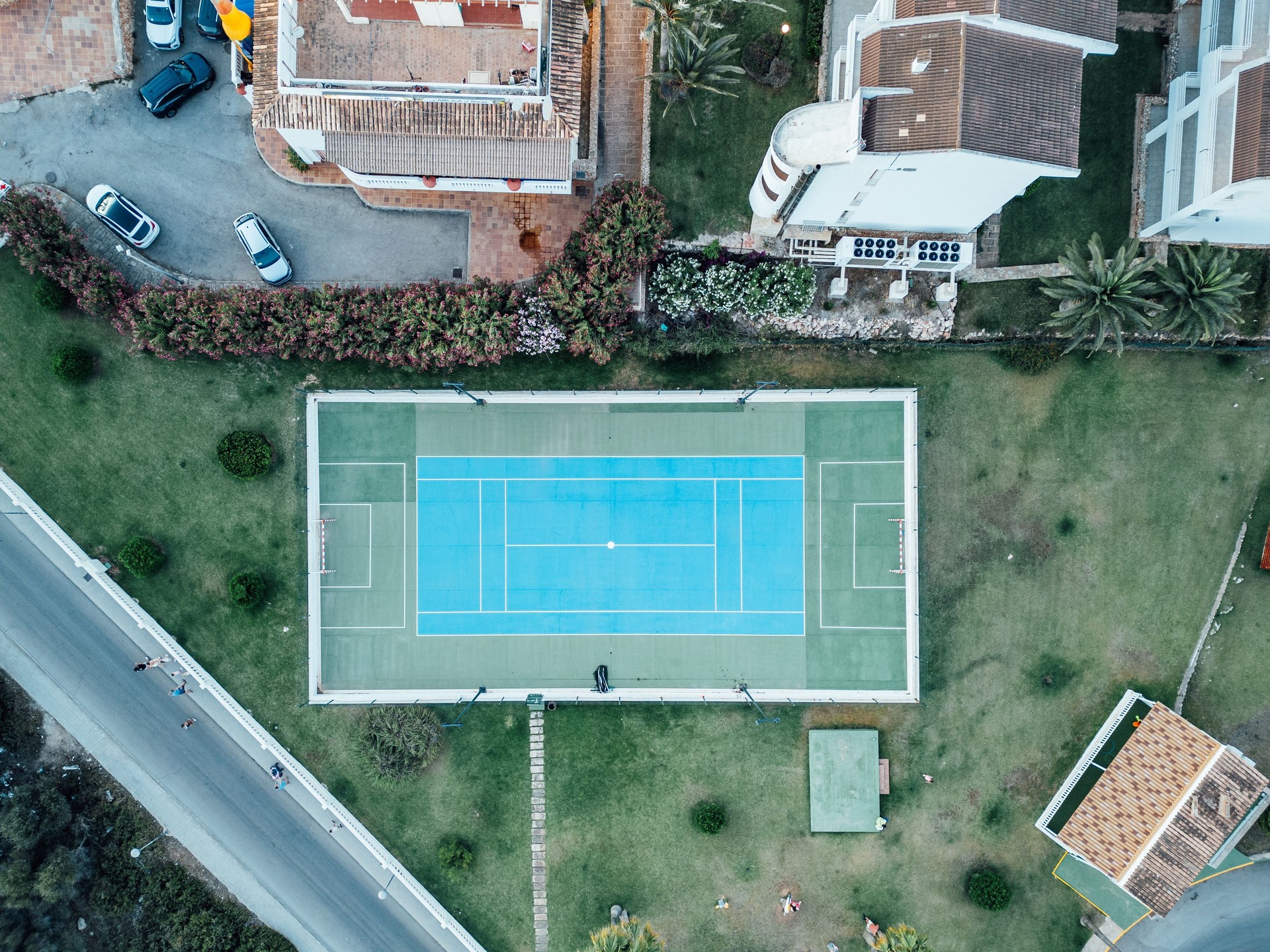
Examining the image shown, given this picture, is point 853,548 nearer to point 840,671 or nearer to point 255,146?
point 840,671

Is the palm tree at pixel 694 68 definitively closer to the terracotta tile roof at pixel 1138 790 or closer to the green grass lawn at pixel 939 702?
the green grass lawn at pixel 939 702

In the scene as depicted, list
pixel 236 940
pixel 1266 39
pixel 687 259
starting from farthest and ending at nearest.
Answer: pixel 236 940
pixel 687 259
pixel 1266 39

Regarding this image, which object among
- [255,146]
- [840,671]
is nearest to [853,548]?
[840,671]

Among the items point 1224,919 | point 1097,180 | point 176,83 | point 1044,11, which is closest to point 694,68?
point 1044,11

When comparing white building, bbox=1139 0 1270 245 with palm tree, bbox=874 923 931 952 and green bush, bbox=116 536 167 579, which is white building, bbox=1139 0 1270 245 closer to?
palm tree, bbox=874 923 931 952

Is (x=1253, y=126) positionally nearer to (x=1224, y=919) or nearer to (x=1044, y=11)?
(x=1044, y=11)

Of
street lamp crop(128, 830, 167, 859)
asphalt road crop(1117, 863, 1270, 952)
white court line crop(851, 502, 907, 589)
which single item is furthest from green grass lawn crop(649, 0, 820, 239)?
asphalt road crop(1117, 863, 1270, 952)

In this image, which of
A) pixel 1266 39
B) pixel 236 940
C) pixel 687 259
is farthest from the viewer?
pixel 236 940
